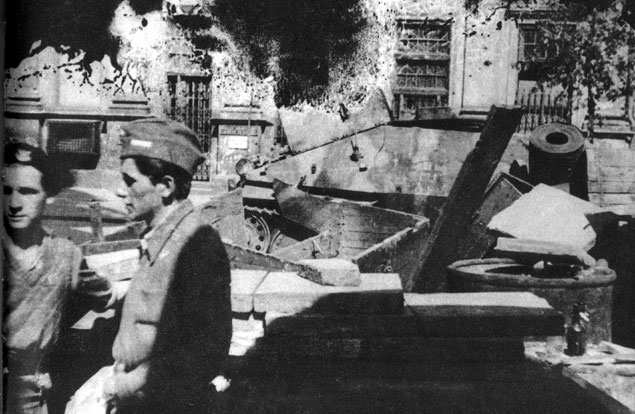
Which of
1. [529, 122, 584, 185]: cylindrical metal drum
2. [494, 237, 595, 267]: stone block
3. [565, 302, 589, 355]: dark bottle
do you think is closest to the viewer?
[565, 302, 589, 355]: dark bottle

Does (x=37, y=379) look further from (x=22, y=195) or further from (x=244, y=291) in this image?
(x=244, y=291)

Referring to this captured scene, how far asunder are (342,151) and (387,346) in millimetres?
5841

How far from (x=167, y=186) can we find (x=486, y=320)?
1.88m

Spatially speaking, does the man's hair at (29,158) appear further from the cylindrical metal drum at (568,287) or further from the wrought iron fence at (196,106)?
the wrought iron fence at (196,106)

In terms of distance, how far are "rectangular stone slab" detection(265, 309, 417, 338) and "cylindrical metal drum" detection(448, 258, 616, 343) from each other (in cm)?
209

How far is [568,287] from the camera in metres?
4.45

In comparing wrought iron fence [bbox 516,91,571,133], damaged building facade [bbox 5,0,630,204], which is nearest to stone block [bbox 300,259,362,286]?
damaged building facade [bbox 5,0,630,204]

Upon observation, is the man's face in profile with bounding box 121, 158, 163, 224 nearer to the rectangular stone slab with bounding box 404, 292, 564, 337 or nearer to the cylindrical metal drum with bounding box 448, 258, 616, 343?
the rectangular stone slab with bounding box 404, 292, 564, 337

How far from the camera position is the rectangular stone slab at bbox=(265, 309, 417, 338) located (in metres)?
2.64

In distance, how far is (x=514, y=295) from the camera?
3355mm

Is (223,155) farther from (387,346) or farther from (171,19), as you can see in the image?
(387,346)

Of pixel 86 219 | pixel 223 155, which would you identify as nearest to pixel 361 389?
pixel 86 219

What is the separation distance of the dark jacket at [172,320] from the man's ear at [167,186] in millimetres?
85

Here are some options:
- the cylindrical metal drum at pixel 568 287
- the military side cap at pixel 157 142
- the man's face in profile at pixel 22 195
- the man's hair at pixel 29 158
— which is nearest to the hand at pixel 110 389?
the military side cap at pixel 157 142
